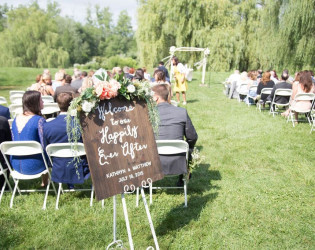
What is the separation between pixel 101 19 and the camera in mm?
73500

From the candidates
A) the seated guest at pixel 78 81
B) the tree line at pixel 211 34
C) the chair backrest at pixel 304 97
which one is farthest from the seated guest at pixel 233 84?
the seated guest at pixel 78 81

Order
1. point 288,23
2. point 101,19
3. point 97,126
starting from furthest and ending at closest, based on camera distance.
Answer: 1. point 101,19
2. point 288,23
3. point 97,126

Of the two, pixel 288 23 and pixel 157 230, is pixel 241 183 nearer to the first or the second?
pixel 157 230

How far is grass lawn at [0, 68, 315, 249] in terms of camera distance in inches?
119

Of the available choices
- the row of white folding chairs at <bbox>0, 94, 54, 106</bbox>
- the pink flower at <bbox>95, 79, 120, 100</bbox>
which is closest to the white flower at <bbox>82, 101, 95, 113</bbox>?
the pink flower at <bbox>95, 79, 120, 100</bbox>

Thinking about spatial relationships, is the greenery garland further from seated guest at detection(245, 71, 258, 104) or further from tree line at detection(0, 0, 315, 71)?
tree line at detection(0, 0, 315, 71)

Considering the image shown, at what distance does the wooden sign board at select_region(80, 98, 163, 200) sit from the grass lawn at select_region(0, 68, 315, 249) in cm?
92

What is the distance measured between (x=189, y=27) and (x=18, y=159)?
698 inches

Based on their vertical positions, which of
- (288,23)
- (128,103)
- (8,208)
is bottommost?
(8,208)

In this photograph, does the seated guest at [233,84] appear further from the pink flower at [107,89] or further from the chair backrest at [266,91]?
the pink flower at [107,89]

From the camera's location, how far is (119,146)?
2520 mm

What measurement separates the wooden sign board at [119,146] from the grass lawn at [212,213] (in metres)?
0.92

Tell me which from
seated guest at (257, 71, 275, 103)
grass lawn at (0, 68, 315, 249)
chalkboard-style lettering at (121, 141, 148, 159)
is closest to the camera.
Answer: chalkboard-style lettering at (121, 141, 148, 159)

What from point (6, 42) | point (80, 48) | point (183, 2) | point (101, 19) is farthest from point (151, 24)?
point (101, 19)
